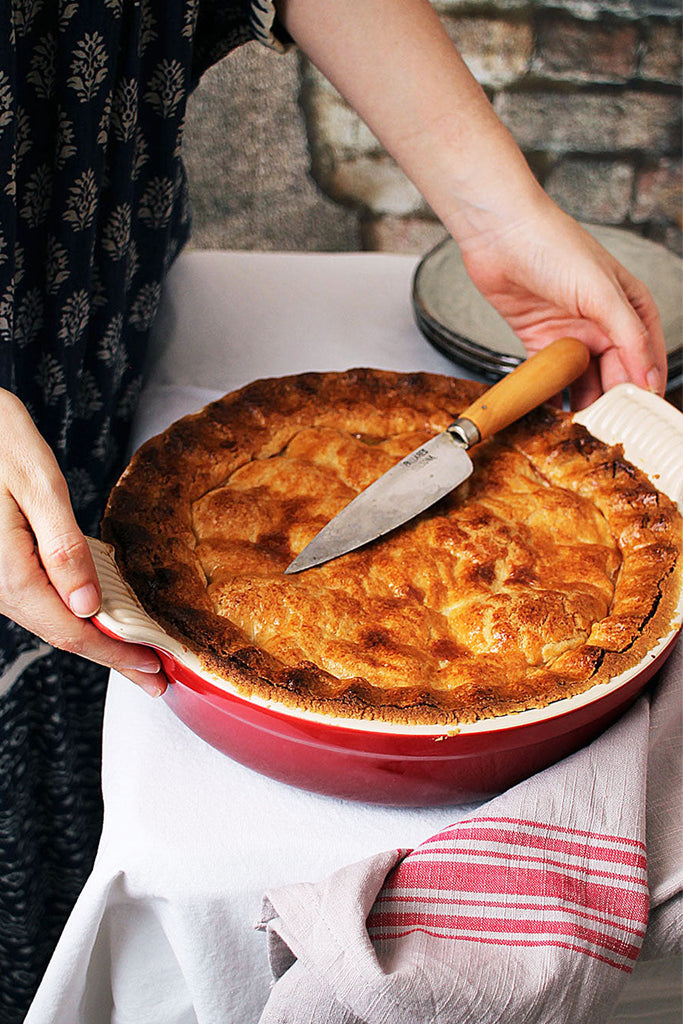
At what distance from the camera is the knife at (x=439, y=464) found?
90 centimetres

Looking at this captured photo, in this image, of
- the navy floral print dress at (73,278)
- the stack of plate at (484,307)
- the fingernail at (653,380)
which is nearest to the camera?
the navy floral print dress at (73,278)

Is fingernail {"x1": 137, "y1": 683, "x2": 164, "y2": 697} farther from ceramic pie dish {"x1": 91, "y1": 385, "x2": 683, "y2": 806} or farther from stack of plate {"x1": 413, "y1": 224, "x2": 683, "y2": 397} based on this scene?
stack of plate {"x1": 413, "y1": 224, "x2": 683, "y2": 397}

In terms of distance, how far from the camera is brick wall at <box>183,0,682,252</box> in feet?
8.14

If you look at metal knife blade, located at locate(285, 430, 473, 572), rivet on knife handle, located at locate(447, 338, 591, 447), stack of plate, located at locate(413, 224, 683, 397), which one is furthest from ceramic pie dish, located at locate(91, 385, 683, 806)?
stack of plate, located at locate(413, 224, 683, 397)

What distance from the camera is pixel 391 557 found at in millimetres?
895

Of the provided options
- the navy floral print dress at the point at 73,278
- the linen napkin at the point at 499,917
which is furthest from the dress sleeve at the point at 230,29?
the linen napkin at the point at 499,917

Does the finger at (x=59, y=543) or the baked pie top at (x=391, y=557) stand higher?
the finger at (x=59, y=543)

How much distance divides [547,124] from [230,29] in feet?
5.88

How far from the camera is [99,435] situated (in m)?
1.12

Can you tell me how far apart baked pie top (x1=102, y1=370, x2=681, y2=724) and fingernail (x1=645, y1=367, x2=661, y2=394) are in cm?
11

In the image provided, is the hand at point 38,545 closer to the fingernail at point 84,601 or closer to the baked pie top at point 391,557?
the fingernail at point 84,601

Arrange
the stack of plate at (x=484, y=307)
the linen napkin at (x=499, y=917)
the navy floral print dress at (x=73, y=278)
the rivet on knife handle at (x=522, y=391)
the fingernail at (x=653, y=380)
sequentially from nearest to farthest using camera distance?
the linen napkin at (x=499, y=917) < the navy floral print dress at (x=73, y=278) < the rivet on knife handle at (x=522, y=391) < the fingernail at (x=653, y=380) < the stack of plate at (x=484, y=307)

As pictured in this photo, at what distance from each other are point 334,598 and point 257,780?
0.57ft

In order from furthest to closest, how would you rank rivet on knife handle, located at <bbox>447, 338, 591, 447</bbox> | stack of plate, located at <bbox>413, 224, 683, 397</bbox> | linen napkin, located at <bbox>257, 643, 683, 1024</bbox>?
stack of plate, located at <bbox>413, 224, 683, 397</bbox> → rivet on knife handle, located at <bbox>447, 338, 591, 447</bbox> → linen napkin, located at <bbox>257, 643, 683, 1024</bbox>
